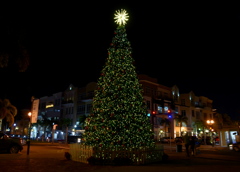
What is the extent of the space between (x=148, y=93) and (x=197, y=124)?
60.1 feet

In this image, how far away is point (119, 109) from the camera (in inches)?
517

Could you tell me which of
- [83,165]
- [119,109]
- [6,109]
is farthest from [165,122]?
[83,165]

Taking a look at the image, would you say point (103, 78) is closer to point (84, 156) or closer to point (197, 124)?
point (84, 156)

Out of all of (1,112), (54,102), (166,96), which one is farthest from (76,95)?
(1,112)

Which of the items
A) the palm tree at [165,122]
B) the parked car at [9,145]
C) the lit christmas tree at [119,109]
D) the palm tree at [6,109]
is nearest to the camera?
the lit christmas tree at [119,109]

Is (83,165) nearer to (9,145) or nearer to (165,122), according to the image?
(9,145)

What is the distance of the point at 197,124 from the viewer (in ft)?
208

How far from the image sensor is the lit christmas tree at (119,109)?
42.1 ft

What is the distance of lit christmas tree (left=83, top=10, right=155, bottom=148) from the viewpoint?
12.8 metres

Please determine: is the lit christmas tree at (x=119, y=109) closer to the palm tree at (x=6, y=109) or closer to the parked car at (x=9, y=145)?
the parked car at (x=9, y=145)

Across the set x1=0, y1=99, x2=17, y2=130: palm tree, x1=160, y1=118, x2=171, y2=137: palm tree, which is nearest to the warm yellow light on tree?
x1=0, y1=99, x2=17, y2=130: palm tree

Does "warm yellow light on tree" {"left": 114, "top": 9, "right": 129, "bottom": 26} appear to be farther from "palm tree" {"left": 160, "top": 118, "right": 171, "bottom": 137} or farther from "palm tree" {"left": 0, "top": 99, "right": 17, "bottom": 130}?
"palm tree" {"left": 160, "top": 118, "right": 171, "bottom": 137}

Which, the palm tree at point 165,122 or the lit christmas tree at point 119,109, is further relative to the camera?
the palm tree at point 165,122

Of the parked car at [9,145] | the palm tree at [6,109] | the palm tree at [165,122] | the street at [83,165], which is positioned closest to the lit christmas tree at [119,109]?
the street at [83,165]
